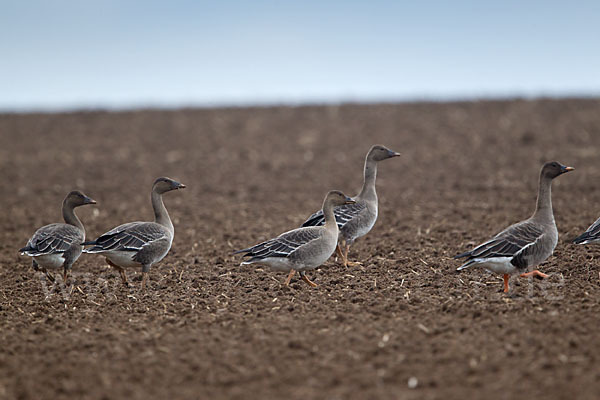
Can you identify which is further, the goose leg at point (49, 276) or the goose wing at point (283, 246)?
the goose leg at point (49, 276)

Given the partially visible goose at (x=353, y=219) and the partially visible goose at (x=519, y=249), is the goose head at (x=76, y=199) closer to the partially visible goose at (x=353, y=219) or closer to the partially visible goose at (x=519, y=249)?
the partially visible goose at (x=353, y=219)

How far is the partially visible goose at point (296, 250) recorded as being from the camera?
30.5ft

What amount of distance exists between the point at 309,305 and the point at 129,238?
3355 mm

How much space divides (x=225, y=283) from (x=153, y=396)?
3958 millimetres

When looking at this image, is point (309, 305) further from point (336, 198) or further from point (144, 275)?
point (144, 275)

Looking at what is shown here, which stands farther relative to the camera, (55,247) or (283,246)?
(55,247)

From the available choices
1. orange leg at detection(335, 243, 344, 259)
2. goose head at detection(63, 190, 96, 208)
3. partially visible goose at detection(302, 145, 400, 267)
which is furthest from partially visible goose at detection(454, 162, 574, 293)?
goose head at detection(63, 190, 96, 208)

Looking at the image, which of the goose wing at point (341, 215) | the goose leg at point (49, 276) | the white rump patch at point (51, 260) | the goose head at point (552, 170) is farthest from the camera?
the goose wing at point (341, 215)

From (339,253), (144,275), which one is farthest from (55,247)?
(339,253)

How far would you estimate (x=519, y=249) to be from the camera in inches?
346

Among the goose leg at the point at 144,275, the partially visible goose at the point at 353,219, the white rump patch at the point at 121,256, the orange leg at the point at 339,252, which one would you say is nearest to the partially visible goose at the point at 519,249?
the orange leg at the point at 339,252

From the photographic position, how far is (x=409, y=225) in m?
13.9

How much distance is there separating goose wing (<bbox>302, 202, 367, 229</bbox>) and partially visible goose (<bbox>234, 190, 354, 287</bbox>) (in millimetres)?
1189

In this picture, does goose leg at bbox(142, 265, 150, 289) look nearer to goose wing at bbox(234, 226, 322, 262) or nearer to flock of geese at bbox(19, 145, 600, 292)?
flock of geese at bbox(19, 145, 600, 292)
